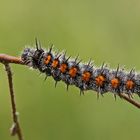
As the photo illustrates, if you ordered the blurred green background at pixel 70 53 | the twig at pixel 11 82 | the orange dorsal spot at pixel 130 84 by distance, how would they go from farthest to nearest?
the blurred green background at pixel 70 53, the orange dorsal spot at pixel 130 84, the twig at pixel 11 82

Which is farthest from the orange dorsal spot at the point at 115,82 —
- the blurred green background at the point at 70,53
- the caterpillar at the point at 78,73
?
the blurred green background at the point at 70,53

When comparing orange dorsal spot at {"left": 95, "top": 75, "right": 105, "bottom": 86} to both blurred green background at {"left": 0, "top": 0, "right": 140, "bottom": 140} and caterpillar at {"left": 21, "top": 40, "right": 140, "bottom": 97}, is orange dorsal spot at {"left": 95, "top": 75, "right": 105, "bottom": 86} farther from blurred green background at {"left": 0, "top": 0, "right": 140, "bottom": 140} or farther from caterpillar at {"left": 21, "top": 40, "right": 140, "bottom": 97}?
blurred green background at {"left": 0, "top": 0, "right": 140, "bottom": 140}

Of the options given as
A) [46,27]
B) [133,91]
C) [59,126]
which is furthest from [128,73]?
[46,27]

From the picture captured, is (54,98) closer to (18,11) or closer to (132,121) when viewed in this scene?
(132,121)

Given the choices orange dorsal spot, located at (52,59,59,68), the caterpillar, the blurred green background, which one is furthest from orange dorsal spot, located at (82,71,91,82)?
the blurred green background

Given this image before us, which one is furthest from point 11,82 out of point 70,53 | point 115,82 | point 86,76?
point 70,53

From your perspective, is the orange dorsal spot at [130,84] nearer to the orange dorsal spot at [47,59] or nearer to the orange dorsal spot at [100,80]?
the orange dorsal spot at [100,80]
